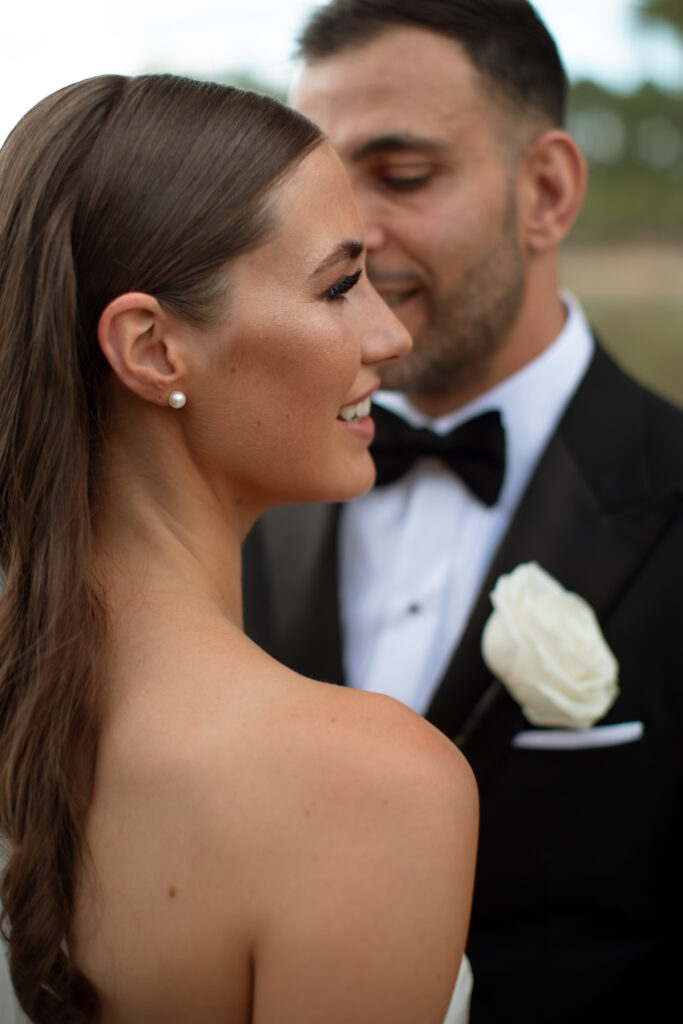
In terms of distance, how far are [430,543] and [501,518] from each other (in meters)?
0.17

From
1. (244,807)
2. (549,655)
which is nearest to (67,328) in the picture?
(244,807)

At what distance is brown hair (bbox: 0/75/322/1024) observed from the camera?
1.05m

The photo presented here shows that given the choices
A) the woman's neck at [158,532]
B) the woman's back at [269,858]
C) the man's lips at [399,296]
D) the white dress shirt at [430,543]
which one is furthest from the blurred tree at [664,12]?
the woman's back at [269,858]

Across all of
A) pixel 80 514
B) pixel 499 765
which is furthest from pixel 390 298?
pixel 80 514

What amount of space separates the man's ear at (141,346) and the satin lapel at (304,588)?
3.27ft

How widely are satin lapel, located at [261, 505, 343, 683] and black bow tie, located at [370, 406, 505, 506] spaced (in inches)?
7.2

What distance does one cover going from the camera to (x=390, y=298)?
218cm

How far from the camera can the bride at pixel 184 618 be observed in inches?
38.4

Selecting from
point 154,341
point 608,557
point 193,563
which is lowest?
point 608,557

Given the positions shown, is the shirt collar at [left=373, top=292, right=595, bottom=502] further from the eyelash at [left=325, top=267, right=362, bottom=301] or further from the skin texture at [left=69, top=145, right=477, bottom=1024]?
the skin texture at [left=69, top=145, right=477, bottom=1024]

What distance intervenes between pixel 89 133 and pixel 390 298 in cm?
115

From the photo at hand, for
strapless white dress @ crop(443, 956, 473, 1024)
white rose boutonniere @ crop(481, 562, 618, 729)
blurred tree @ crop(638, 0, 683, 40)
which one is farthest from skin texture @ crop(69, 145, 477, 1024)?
blurred tree @ crop(638, 0, 683, 40)

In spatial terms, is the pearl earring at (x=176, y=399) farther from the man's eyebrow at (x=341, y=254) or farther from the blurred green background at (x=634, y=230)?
the blurred green background at (x=634, y=230)

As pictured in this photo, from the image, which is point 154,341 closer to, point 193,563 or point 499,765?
point 193,563
